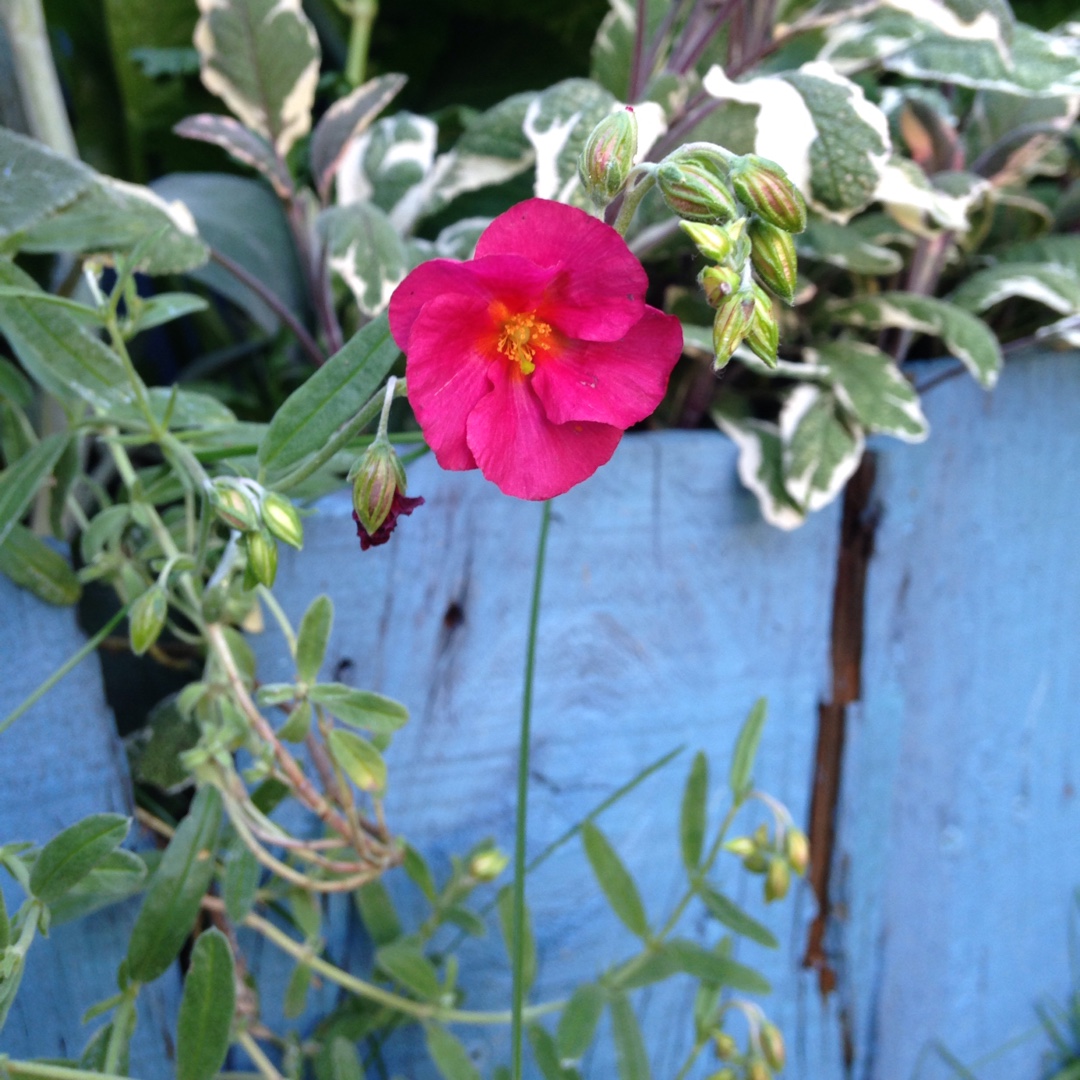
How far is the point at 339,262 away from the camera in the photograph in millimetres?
646

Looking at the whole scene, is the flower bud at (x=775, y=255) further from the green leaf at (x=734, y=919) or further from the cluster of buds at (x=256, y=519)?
the green leaf at (x=734, y=919)

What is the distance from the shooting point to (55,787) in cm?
56

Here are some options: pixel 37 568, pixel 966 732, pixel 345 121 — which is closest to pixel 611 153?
pixel 37 568

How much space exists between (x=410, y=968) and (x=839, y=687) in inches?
16.8

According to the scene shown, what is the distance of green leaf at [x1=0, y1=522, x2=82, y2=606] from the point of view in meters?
0.53

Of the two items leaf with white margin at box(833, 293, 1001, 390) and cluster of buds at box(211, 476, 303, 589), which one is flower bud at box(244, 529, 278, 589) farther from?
leaf with white margin at box(833, 293, 1001, 390)

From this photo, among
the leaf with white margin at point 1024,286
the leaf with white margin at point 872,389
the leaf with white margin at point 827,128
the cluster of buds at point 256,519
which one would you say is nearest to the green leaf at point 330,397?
the cluster of buds at point 256,519

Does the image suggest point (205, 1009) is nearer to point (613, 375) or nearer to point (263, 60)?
point (613, 375)

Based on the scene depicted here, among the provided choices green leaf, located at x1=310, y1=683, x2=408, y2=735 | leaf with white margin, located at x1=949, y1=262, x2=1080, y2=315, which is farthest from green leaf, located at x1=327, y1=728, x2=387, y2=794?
leaf with white margin, located at x1=949, y1=262, x2=1080, y2=315

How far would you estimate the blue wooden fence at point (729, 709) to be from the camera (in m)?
0.62

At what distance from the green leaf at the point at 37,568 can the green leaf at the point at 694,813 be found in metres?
0.40

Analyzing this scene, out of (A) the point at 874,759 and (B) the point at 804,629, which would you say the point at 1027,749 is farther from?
(B) the point at 804,629

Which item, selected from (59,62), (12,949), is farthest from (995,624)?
(59,62)

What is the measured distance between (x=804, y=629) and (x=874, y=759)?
0.14m
